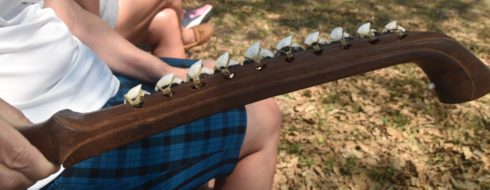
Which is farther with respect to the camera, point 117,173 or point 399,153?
point 399,153

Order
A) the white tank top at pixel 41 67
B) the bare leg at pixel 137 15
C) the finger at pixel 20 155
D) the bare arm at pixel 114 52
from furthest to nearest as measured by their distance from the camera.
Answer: the bare leg at pixel 137 15, the bare arm at pixel 114 52, the white tank top at pixel 41 67, the finger at pixel 20 155

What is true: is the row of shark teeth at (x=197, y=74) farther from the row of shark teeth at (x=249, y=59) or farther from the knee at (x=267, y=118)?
the knee at (x=267, y=118)

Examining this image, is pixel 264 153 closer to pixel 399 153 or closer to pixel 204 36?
pixel 399 153

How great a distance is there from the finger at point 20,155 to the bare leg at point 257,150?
59 cm

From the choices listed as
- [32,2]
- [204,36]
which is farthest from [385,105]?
[32,2]

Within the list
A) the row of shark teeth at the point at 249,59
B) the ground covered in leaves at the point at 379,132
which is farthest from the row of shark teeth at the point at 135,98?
the ground covered in leaves at the point at 379,132

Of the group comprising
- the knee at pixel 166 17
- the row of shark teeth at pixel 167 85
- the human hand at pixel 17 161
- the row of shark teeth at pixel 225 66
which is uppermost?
the row of shark teeth at pixel 225 66

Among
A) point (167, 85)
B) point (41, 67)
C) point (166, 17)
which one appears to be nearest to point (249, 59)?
point (167, 85)

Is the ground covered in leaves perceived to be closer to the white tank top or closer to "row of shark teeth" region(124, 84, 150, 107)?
the white tank top

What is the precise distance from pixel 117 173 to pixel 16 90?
0.90 ft

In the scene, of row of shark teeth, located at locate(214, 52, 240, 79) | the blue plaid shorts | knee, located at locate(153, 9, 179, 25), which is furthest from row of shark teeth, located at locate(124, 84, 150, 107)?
knee, located at locate(153, 9, 179, 25)

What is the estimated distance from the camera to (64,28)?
49.0 inches

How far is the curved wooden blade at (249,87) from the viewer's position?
83 cm

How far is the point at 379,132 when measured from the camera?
2.34 metres
